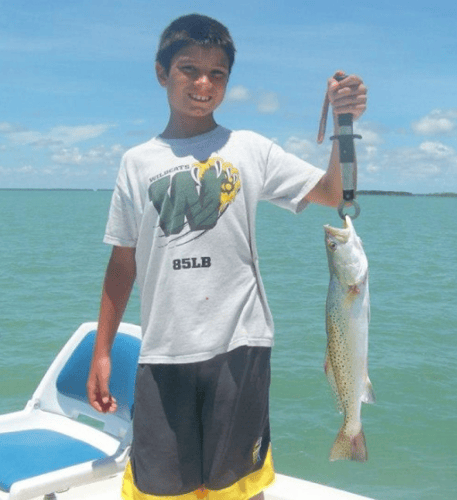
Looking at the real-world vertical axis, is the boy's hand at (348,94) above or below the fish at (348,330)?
above

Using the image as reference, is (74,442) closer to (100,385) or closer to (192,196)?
(100,385)

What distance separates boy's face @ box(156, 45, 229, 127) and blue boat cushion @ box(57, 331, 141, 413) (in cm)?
143

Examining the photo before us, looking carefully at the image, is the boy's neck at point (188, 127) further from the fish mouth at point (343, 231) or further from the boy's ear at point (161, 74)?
the fish mouth at point (343, 231)

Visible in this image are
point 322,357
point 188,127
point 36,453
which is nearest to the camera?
point 188,127

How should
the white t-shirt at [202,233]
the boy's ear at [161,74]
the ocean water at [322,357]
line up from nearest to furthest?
1. the white t-shirt at [202,233]
2. the boy's ear at [161,74]
3. the ocean water at [322,357]

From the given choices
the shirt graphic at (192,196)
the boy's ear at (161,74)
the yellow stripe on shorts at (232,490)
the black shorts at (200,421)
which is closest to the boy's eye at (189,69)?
the boy's ear at (161,74)

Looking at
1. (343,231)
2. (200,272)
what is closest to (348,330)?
(343,231)

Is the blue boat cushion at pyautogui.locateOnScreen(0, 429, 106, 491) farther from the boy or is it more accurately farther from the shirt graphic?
the shirt graphic

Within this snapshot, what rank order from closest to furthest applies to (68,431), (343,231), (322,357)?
1. (343,231)
2. (68,431)
3. (322,357)

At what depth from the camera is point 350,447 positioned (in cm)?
266

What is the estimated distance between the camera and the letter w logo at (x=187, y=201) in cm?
288

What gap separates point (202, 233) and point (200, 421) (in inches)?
29.8

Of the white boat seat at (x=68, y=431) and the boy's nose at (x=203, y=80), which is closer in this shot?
the boy's nose at (x=203, y=80)

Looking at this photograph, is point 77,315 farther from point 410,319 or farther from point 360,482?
point 360,482
